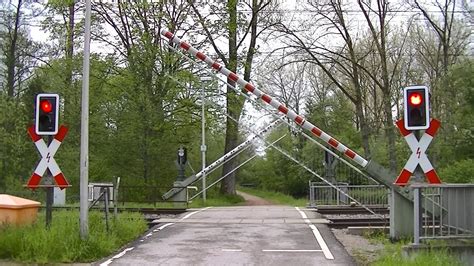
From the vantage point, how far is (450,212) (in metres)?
12.5

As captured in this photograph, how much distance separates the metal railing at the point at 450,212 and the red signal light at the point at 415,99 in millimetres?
1787

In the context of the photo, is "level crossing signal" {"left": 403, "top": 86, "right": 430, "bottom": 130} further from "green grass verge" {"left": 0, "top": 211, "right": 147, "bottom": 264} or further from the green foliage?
the green foliage

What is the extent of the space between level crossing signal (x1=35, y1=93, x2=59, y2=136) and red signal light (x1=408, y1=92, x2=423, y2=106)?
692 centimetres

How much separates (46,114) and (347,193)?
17.8 meters

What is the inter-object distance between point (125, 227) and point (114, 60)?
80.1 ft

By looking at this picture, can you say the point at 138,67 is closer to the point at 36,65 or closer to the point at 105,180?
the point at 105,180

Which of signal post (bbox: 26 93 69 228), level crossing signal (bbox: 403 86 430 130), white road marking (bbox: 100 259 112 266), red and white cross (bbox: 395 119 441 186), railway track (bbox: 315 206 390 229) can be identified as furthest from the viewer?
railway track (bbox: 315 206 390 229)

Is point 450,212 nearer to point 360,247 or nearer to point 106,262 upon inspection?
point 360,247

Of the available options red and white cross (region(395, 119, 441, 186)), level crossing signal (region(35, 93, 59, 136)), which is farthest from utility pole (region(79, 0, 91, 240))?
red and white cross (region(395, 119, 441, 186))

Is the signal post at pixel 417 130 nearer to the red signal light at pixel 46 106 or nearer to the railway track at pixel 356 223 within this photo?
the railway track at pixel 356 223

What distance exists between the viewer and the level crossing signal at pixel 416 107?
10.5 metres

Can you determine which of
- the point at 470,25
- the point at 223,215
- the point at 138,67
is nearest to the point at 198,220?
the point at 223,215

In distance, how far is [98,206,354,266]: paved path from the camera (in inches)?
448

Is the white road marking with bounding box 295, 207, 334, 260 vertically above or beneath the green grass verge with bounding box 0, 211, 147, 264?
beneath
